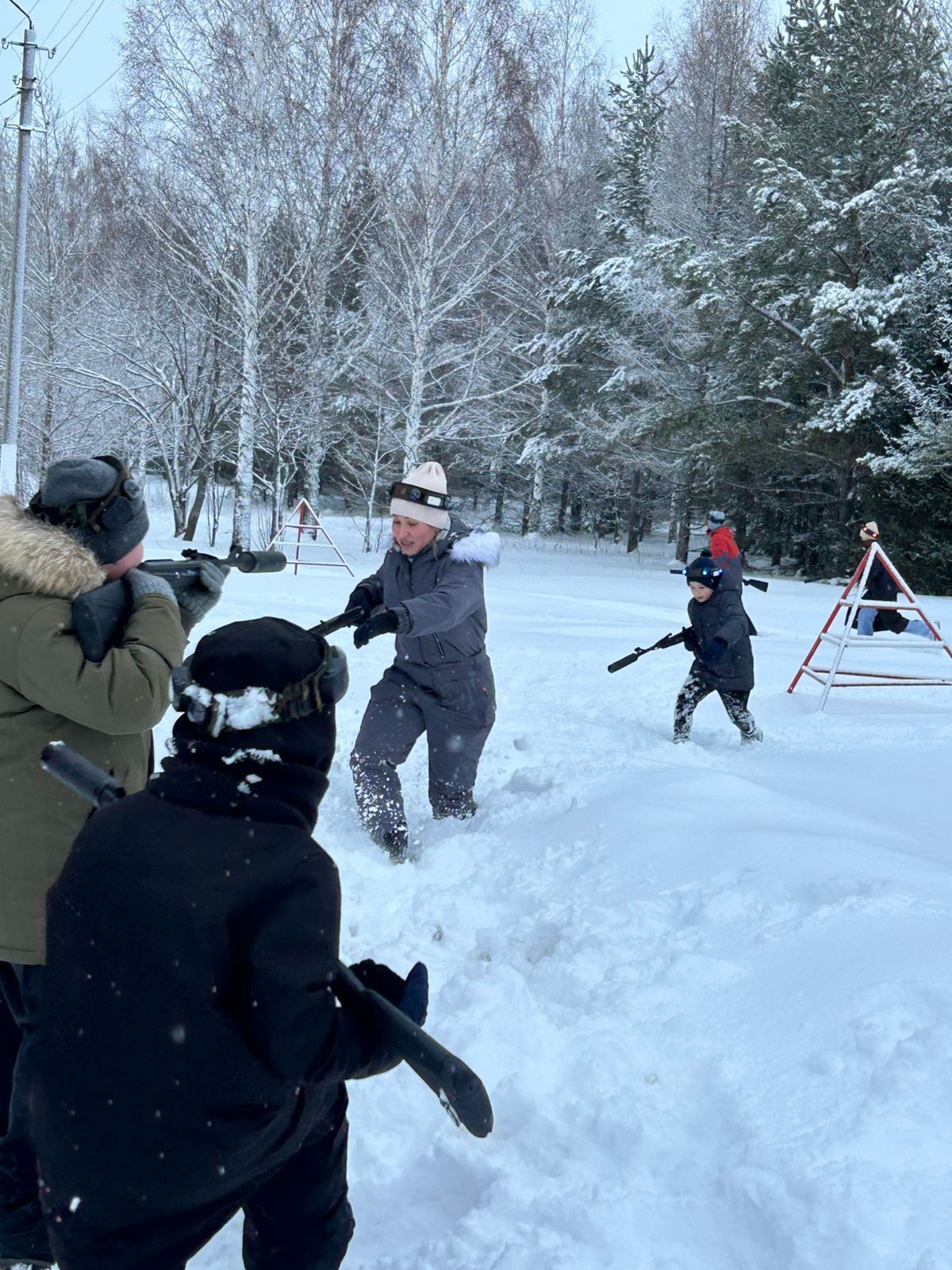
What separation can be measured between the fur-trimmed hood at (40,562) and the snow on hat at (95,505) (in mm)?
76

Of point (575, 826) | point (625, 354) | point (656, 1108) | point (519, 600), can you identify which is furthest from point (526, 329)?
point (656, 1108)

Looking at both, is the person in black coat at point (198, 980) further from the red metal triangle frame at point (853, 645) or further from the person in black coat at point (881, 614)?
the person in black coat at point (881, 614)

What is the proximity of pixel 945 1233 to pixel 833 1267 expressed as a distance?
211 mm

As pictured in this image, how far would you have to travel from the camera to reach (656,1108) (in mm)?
2402

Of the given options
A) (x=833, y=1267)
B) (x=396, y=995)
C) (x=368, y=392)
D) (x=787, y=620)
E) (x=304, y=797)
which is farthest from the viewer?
(x=368, y=392)

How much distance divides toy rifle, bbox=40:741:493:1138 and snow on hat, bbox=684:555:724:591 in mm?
5106

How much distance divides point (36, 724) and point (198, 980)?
84 cm

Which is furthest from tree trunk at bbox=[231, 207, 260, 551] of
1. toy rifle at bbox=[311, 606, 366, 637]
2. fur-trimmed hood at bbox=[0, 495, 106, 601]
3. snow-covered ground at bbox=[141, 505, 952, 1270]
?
fur-trimmed hood at bbox=[0, 495, 106, 601]

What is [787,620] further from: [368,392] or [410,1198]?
[410,1198]

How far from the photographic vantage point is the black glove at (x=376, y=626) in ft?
12.6

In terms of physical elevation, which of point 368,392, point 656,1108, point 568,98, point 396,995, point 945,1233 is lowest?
point 656,1108

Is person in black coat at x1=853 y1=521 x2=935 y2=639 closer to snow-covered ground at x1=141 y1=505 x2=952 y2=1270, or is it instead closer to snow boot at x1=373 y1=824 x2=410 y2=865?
snow-covered ground at x1=141 y1=505 x2=952 y2=1270

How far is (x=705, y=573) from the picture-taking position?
21.1 feet

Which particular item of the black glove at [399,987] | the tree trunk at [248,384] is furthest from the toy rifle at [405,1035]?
the tree trunk at [248,384]
